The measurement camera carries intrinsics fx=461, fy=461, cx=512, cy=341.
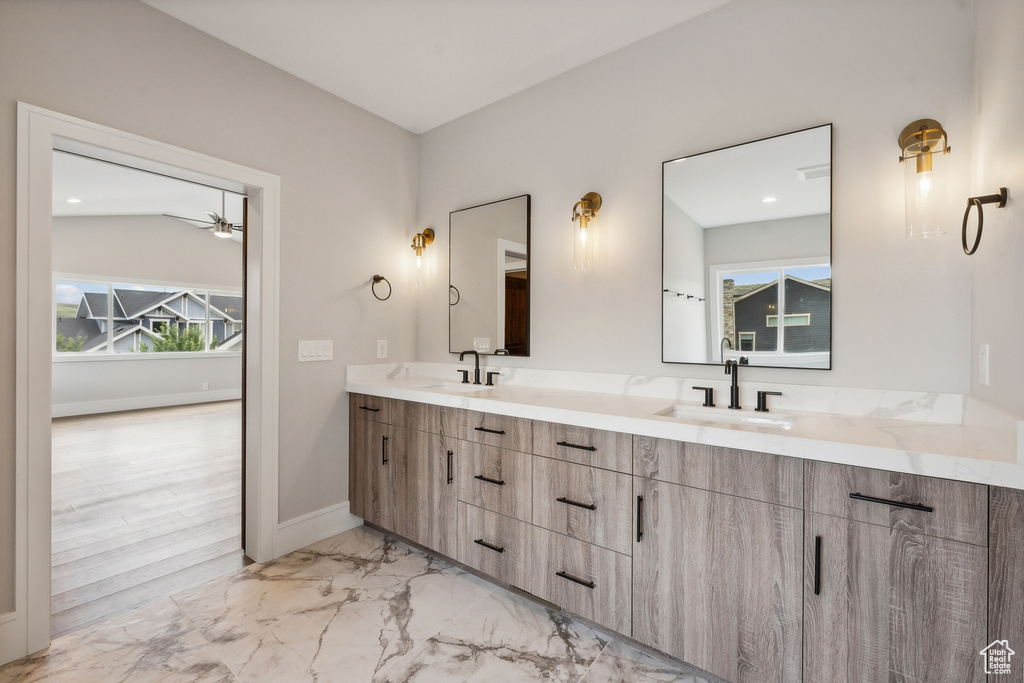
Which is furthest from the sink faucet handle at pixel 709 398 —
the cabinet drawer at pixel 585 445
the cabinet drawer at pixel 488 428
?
the cabinet drawer at pixel 488 428

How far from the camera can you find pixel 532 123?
2.70 m

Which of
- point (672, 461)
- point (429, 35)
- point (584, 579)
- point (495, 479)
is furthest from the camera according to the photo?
point (429, 35)

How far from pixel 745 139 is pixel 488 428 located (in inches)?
67.5

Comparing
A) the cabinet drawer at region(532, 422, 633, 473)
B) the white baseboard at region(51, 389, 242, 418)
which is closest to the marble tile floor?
the cabinet drawer at region(532, 422, 633, 473)

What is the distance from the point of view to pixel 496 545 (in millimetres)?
2137

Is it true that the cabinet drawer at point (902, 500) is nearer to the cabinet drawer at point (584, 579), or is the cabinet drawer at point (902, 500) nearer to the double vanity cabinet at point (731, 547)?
the double vanity cabinet at point (731, 547)

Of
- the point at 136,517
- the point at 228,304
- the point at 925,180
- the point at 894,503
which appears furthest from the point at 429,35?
the point at 228,304

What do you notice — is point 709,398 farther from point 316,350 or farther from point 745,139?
point 316,350

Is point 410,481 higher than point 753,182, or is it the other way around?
point 753,182

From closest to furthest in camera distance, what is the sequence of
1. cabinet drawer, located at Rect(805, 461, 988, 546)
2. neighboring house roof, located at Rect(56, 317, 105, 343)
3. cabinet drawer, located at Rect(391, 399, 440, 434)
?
cabinet drawer, located at Rect(805, 461, 988, 546), cabinet drawer, located at Rect(391, 399, 440, 434), neighboring house roof, located at Rect(56, 317, 105, 343)

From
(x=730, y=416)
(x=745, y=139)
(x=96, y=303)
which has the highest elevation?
(x=745, y=139)

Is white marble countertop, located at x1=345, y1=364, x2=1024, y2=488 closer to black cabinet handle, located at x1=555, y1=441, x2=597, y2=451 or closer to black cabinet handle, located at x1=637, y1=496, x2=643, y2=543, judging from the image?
black cabinet handle, located at x1=555, y1=441, x2=597, y2=451

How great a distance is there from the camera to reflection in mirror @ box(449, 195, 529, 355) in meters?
2.74

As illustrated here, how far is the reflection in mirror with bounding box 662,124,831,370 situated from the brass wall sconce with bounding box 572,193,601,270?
14.9 inches
